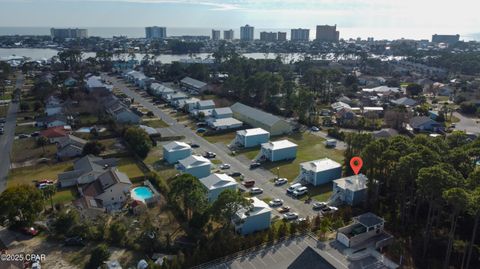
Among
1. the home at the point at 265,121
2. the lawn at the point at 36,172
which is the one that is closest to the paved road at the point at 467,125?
the home at the point at 265,121

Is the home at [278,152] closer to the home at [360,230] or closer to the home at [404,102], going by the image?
the home at [360,230]

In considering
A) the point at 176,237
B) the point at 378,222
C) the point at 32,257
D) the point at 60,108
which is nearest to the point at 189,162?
the point at 176,237

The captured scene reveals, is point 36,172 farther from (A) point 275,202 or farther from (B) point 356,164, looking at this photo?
(B) point 356,164

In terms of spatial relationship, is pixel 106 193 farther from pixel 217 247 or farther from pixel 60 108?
pixel 60 108

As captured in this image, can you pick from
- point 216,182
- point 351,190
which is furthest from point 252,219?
point 351,190

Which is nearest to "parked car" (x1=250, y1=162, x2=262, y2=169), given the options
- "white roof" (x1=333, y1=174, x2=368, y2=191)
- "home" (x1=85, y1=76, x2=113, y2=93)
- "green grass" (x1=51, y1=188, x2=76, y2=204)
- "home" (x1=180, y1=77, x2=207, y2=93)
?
"white roof" (x1=333, y1=174, x2=368, y2=191)

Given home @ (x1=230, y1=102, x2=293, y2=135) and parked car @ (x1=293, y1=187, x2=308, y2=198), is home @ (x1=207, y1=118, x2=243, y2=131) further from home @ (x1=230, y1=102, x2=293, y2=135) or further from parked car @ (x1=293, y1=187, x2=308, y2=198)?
parked car @ (x1=293, y1=187, x2=308, y2=198)
